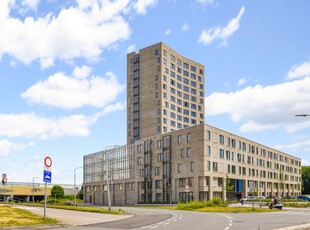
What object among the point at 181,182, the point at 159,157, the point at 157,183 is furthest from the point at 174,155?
the point at 157,183

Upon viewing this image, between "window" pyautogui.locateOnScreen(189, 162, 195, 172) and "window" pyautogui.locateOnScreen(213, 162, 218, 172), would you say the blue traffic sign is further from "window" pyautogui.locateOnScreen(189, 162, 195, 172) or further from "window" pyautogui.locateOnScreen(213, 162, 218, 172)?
"window" pyautogui.locateOnScreen(213, 162, 218, 172)

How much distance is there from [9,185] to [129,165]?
1702 inches

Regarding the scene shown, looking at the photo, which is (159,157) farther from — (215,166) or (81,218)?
(81,218)

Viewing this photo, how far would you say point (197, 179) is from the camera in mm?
87688

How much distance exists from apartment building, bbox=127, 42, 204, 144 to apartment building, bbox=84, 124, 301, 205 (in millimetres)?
17125

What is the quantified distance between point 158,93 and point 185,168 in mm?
45417

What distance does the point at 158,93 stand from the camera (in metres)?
133

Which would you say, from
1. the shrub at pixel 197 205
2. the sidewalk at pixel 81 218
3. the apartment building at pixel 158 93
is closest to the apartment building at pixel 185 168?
the apartment building at pixel 158 93

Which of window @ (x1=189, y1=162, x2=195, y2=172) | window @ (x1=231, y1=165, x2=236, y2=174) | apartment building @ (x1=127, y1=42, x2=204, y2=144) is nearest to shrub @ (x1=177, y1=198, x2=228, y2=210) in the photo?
window @ (x1=189, y1=162, x2=195, y2=172)

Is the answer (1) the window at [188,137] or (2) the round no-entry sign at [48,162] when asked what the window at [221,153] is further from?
(2) the round no-entry sign at [48,162]

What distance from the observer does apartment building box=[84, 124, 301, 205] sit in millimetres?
88875

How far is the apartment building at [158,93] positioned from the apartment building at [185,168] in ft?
56.2

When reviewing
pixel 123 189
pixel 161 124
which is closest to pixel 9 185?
pixel 123 189

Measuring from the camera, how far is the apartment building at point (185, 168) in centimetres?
8888
